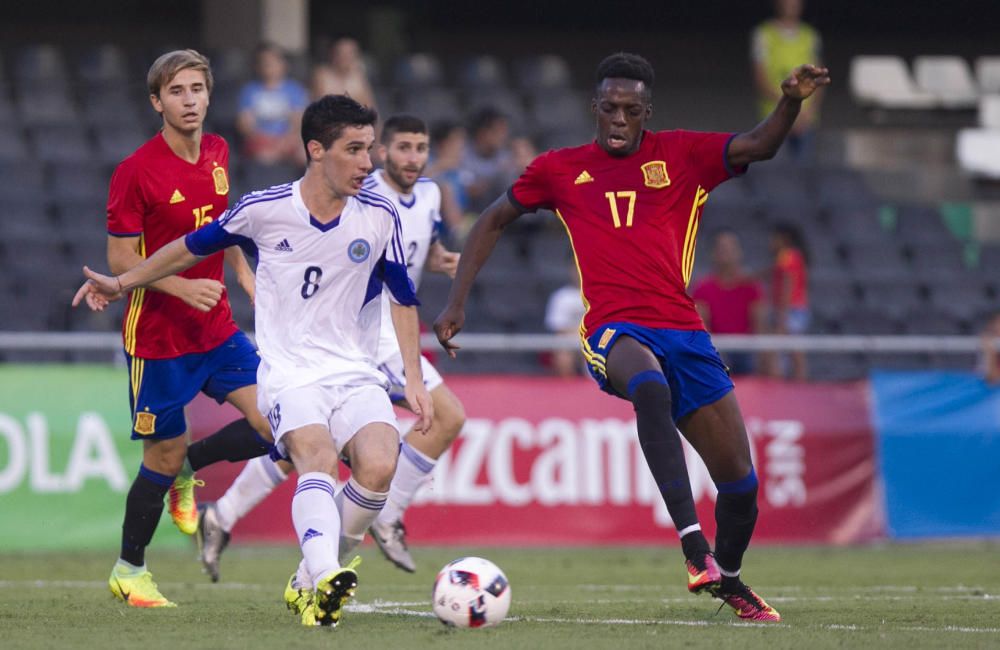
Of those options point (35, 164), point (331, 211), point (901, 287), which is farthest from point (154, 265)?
point (901, 287)

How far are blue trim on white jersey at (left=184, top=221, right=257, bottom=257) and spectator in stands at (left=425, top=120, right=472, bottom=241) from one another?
6750 mm

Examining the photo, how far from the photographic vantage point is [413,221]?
941 cm

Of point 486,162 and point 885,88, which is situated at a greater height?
point 885,88

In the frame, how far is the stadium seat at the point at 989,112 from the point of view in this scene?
20.8 m

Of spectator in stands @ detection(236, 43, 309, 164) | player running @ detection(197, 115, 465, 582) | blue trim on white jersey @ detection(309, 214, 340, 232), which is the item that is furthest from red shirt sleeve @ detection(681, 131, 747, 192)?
spectator in stands @ detection(236, 43, 309, 164)

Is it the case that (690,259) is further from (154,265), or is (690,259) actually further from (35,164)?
(35,164)

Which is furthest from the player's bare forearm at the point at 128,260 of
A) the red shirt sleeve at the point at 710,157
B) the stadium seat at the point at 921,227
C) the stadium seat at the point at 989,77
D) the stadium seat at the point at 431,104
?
the stadium seat at the point at 989,77

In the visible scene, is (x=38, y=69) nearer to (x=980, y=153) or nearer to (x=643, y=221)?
(x=643, y=221)

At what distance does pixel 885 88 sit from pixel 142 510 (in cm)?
1497

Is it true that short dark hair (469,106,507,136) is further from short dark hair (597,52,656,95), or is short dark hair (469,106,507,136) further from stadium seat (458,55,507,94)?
short dark hair (597,52,656,95)

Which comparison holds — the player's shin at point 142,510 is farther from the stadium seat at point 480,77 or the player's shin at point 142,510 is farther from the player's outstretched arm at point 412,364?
the stadium seat at point 480,77

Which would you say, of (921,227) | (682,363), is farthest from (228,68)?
(682,363)

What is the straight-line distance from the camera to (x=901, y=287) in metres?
17.1

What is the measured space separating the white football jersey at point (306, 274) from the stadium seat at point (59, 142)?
921 centimetres
